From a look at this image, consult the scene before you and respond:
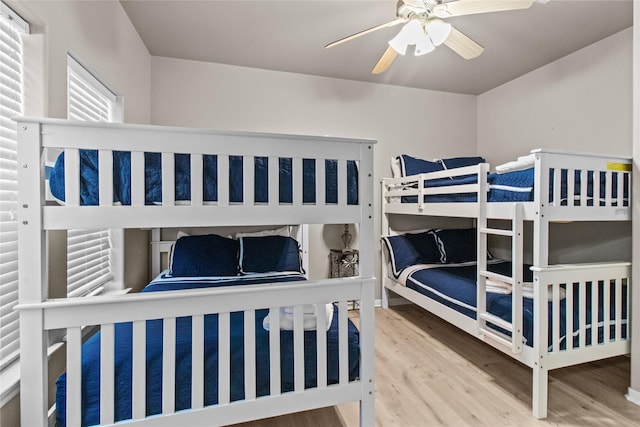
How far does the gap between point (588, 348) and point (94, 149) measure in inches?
103

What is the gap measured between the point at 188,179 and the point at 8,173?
0.77 meters

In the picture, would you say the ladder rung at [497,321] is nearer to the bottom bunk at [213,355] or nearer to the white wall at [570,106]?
the bottom bunk at [213,355]

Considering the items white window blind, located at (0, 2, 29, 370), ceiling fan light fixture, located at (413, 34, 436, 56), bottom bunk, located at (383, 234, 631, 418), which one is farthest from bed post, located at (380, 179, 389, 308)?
white window blind, located at (0, 2, 29, 370)

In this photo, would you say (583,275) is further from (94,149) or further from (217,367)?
(94,149)

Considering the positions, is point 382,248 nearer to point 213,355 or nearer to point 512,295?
point 512,295

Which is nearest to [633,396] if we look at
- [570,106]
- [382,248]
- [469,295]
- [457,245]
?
[469,295]

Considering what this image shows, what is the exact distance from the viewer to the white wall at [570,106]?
8.05ft

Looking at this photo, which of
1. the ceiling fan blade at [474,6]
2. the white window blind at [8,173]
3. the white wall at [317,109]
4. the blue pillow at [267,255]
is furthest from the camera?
the white wall at [317,109]

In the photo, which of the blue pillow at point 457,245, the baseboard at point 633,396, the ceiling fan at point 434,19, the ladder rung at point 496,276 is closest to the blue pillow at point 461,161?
the blue pillow at point 457,245

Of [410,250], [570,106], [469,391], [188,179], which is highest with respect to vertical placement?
[570,106]

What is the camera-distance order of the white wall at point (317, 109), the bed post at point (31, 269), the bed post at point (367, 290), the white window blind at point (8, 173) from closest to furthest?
the bed post at point (31, 269) < the white window blind at point (8, 173) < the bed post at point (367, 290) < the white wall at point (317, 109)

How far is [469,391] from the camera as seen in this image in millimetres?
1914

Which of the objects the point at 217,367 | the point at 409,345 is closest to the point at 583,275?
the point at 409,345

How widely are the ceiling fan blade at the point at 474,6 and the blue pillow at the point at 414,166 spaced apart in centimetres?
168
